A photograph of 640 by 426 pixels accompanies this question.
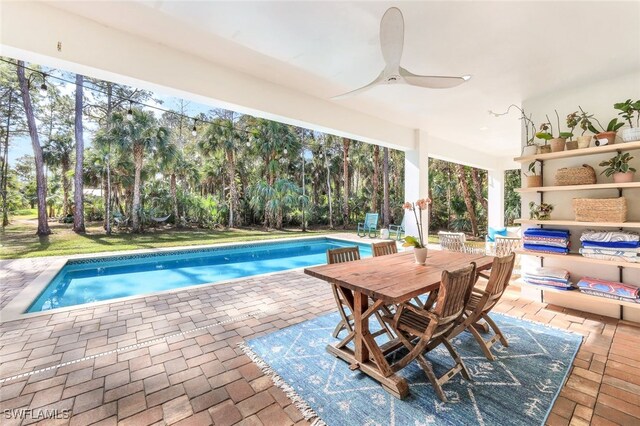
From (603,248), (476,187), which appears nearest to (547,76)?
(603,248)

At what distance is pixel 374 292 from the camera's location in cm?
175

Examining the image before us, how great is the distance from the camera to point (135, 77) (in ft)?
8.74

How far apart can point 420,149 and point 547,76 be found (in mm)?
2703

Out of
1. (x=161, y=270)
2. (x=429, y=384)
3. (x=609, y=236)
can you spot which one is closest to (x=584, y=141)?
(x=609, y=236)

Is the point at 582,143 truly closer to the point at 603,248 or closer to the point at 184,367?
the point at 603,248

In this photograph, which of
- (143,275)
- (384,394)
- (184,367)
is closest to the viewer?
(384,394)

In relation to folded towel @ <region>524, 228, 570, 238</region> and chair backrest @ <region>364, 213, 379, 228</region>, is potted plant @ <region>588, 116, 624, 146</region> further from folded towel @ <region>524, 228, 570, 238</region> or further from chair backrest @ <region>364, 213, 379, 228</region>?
chair backrest @ <region>364, 213, 379, 228</region>

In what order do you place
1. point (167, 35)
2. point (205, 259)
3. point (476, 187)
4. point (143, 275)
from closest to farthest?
1. point (167, 35)
2. point (143, 275)
3. point (205, 259)
4. point (476, 187)

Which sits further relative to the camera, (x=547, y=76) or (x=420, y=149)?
(x=420, y=149)

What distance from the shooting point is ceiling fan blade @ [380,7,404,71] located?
1.83 metres

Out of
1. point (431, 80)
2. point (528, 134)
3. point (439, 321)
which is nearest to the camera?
point (439, 321)

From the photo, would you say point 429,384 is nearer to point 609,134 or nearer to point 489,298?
point 489,298

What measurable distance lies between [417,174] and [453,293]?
4383 millimetres

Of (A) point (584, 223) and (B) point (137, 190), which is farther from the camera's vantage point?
(B) point (137, 190)
